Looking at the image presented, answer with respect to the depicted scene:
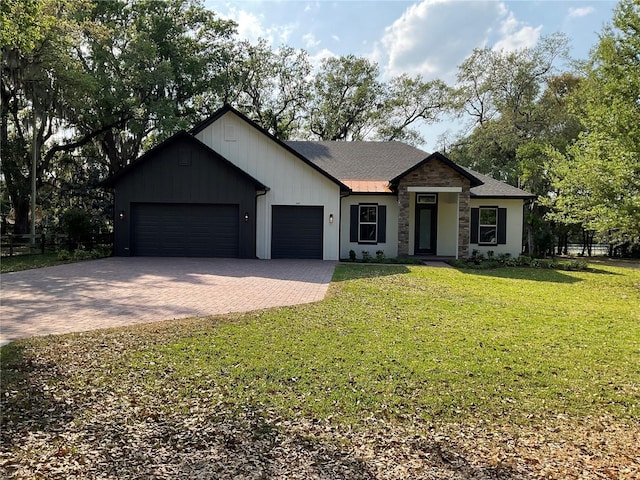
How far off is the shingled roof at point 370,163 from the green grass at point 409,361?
10.2 meters

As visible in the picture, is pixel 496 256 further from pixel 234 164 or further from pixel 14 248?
pixel 14 248

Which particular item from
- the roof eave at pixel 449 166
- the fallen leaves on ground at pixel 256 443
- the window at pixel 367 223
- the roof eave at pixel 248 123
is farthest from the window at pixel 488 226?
the fallen leaves on ground at pixel 256 443

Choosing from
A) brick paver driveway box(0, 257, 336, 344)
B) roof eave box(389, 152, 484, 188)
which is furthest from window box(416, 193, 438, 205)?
brick paver driveway box(0, 257, 336, 344)

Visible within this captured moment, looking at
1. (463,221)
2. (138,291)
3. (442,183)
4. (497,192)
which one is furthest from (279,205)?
(497,192)

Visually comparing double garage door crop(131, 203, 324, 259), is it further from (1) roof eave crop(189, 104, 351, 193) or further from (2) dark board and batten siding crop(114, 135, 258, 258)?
(1) roof eave crop(189, 104, 351, 193)

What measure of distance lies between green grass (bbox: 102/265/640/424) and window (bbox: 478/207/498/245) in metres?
9.83

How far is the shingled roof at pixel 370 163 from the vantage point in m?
17.9

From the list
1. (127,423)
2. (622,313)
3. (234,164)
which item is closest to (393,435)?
(127,423)

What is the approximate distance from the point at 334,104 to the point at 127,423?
103ft

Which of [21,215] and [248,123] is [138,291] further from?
[21,215]

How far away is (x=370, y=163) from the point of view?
19672 mm

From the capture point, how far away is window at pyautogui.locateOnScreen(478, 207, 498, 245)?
18.0 meters

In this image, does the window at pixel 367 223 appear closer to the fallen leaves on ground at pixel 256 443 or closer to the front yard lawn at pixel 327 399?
the front yard lawn at pixel 327 399

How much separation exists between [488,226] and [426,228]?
263 centimetres
